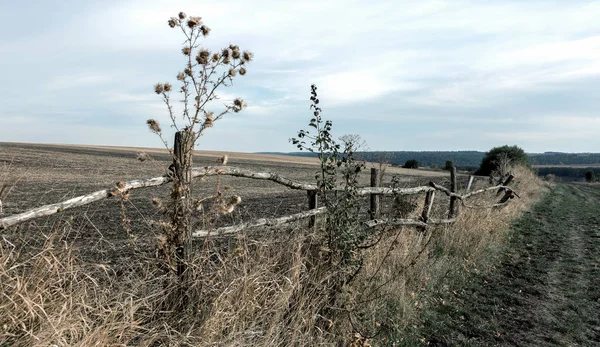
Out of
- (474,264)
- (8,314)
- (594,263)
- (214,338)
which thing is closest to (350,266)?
(214,338)

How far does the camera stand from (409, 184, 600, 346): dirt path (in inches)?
206

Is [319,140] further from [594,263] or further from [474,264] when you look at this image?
[594,263]

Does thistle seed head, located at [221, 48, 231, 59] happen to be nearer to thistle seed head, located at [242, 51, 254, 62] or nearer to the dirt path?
thistle seed head, located at [242, 51, 254, 62]

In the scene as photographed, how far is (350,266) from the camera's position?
470 cm

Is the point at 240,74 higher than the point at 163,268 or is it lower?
higher

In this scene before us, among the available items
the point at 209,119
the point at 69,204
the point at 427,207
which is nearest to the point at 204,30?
the point at 209,119

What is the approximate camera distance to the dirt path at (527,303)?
206 inches

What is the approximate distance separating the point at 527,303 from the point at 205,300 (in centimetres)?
479

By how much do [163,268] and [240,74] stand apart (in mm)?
1656

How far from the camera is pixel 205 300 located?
3650 millimetres

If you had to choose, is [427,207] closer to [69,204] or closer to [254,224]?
[254,224]

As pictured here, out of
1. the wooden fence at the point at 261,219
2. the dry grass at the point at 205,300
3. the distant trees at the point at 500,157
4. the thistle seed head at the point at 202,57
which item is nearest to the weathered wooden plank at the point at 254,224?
the wooden fence at the point at 261,219

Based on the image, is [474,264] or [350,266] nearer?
[350,266]

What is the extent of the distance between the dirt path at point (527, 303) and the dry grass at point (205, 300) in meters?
0.53
